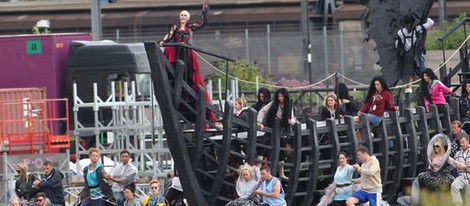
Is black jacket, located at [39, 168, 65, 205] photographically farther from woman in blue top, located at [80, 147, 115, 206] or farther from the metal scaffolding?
the metal scaffolding

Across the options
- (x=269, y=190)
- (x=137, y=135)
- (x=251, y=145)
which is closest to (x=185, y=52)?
(x=251, y=145)

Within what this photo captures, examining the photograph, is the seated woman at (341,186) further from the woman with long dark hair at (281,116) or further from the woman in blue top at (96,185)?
the woman in blue top at (96,185)

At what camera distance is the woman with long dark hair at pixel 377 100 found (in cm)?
2284

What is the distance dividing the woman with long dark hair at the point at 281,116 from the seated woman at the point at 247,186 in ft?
3.24

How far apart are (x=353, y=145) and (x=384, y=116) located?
3.39 ft

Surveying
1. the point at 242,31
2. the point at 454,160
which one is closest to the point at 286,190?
the point at 454,160

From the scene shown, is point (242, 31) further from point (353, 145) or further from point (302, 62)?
point (353, 145)

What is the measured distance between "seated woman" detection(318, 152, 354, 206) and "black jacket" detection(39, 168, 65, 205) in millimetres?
4130

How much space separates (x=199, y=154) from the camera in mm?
21188

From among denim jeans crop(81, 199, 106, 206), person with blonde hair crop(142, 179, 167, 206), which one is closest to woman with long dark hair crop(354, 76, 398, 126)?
person with blonde hair crop(142, 179, 167, 206)

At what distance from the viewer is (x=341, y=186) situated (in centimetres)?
2138

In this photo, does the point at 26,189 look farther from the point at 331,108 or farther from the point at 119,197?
the point at 331,108

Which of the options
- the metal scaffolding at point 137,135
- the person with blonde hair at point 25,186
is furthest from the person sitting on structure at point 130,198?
the metal scaffolding at point 137,135

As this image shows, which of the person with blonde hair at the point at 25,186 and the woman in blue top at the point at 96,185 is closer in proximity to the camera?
the woman in blue top at the point at 96,185
